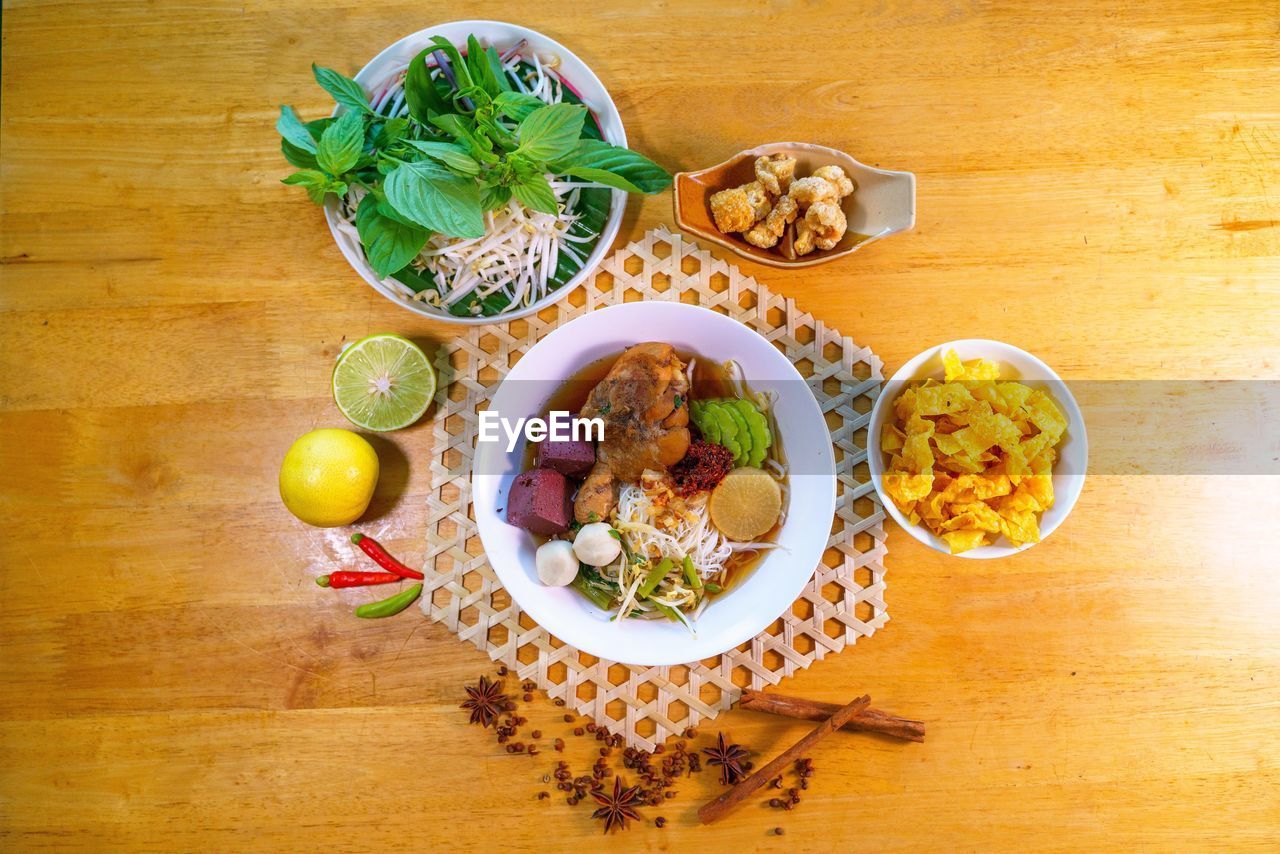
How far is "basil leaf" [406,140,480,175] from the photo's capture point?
2.18m

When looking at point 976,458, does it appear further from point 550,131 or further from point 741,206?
point 550,131

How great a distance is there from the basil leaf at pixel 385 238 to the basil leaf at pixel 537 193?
1.05 ft

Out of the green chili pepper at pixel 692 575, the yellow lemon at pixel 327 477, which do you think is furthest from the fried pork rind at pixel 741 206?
the yellow lemon at pixel 327 477

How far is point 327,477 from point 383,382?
35 cm

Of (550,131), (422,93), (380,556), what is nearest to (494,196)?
(550,131)

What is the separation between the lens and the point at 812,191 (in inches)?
95.0

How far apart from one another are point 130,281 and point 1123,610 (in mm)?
3596

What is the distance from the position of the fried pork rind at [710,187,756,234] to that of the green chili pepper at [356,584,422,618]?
1558mm

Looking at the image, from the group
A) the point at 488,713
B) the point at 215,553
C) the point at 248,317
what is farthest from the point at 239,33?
the point at 488,713

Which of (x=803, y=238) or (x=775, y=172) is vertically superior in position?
→ (x=775, y=172)

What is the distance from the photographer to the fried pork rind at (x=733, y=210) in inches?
96.4

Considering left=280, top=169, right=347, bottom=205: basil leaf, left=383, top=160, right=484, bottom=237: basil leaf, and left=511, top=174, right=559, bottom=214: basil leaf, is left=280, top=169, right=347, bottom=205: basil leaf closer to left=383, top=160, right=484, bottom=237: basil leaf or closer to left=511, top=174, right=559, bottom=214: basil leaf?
left=383, top=160, right=484, bottom=237: basil leaf

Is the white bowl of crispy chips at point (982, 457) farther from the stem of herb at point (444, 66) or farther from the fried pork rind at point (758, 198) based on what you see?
the stem of herb at point (444, 66)

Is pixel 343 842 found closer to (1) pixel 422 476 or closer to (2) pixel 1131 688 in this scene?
(1) pixel 422 476
